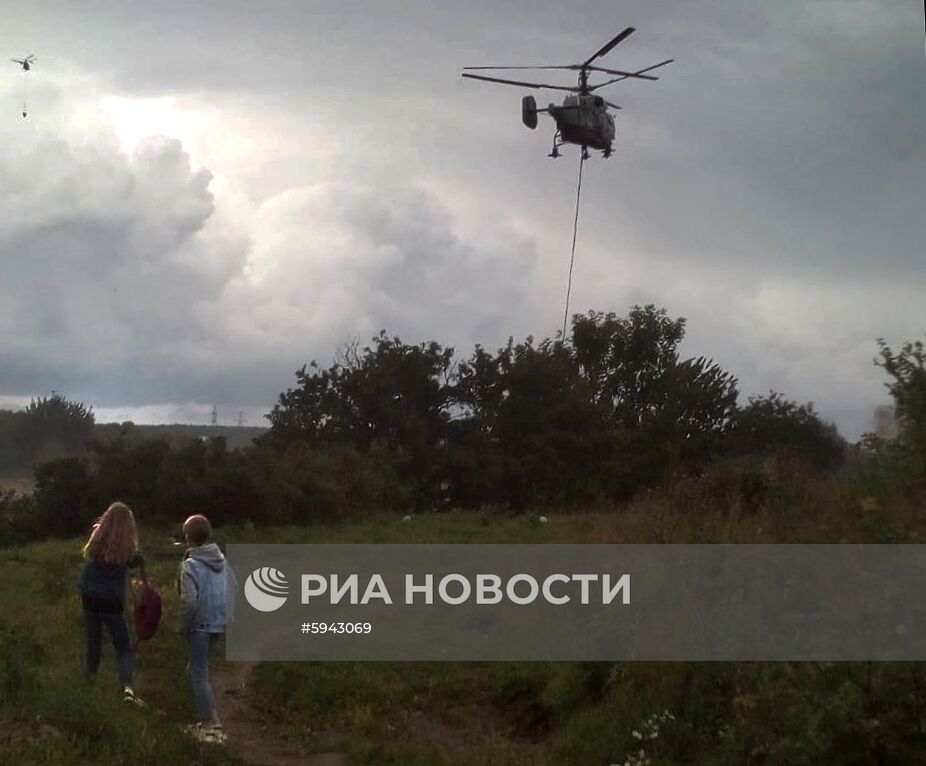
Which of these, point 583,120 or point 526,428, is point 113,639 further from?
point 526,428

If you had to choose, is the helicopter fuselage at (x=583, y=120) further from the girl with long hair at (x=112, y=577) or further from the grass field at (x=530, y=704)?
the girl with long hair at (x=112, y=577)

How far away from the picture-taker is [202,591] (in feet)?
28.0

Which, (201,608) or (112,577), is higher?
(112,577)

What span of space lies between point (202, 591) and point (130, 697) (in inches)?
43.1

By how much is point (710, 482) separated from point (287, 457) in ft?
67.1

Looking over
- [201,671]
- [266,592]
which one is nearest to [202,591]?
[201,671]

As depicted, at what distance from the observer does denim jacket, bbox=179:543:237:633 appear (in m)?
8.50

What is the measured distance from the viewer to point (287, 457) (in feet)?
99.9

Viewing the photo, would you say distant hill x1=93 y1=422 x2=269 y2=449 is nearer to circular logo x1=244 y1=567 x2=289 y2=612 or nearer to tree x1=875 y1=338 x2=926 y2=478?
circular logo x1=244 y1=567 x2=289 y2=612

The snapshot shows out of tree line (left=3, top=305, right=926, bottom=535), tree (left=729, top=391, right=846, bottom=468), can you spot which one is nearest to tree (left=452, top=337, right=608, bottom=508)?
tree line (left=3, top=305, right=926, bottom=535)

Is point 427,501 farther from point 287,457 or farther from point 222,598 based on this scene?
point 222,598

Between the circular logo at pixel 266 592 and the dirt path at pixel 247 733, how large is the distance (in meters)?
0.77

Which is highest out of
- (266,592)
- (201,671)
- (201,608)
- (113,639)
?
(201,608)

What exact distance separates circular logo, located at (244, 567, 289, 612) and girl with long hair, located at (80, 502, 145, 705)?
10.0 feet
